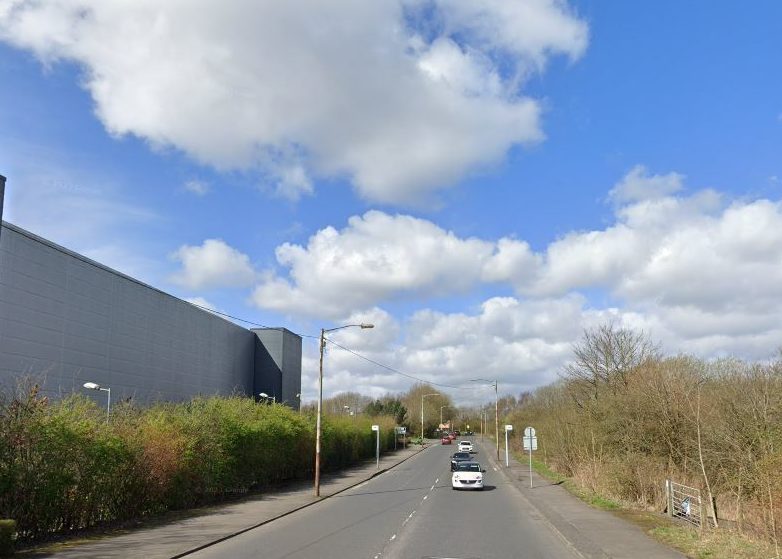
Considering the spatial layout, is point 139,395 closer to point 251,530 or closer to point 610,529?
point 251,530

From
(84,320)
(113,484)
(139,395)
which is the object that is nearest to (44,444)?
(113,484)

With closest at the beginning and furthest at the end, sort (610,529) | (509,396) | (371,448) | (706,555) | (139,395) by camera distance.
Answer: (706,555)
(610,529)
(139,395)
(371,448)
(509,396)

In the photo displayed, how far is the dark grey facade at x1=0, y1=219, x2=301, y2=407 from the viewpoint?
34594 millimetres

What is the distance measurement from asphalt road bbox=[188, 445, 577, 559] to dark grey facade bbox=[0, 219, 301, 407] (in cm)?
966

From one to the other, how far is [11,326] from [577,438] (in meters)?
30.5

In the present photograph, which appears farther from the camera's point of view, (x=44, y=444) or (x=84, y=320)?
(x=84, y=320)

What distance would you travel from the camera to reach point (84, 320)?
41375 millimetres

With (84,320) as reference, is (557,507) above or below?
below

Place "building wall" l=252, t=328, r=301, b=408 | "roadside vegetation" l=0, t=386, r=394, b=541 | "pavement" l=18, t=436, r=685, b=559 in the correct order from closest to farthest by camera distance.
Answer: "pavement" l=18, t=436, r=685, b=559
"roadside vegetation" l=0, t=386, r=394, b=541
"building wall" l=252, t=328, r=301, b=408

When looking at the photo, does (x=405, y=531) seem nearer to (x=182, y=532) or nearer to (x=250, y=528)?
(x=250, y=528)

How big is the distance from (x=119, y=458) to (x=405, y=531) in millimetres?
8217

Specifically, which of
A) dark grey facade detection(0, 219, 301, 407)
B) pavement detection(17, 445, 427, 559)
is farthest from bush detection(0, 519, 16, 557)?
dark grey facade detection(0, 219, 301, 407)

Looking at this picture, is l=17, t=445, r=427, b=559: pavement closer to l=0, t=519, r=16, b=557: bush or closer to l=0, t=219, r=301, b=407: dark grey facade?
l=0, t=519, r=16, b=557: bush

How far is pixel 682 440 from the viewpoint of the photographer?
25953 millimetres
